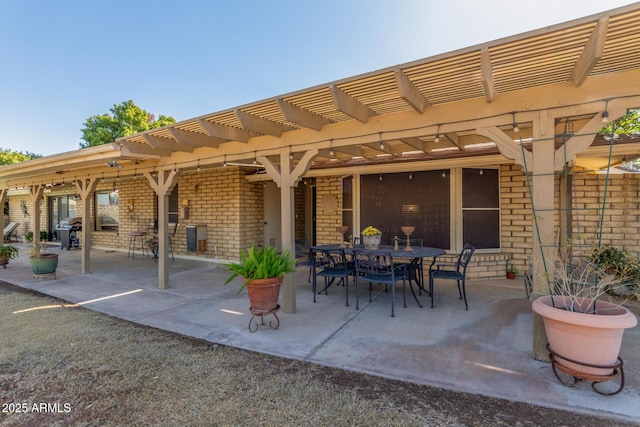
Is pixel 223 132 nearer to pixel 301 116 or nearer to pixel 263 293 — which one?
pixel 301 116

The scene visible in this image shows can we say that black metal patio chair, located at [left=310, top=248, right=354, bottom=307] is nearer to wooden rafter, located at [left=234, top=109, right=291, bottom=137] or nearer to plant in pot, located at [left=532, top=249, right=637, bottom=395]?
wooden rafter, located at [left=234, top=109, right=291, bottom=137]

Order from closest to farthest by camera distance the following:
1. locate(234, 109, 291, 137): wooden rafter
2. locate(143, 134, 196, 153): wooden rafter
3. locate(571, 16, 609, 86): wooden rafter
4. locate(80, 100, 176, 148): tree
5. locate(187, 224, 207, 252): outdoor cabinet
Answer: locate(571, 16, 609, 86): wooden rafter
locate(234, 109, 291, 137): wooden rafter
locate(143, 134, 196, 153): wooden rafter
locate(187, 224, 207, 252): outdoor cabinet
locate(80, 100, 176, 148): tree

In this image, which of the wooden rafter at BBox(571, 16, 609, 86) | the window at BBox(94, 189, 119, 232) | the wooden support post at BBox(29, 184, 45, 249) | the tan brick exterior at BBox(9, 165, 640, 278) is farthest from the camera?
the window at BBox(94, 189, 119, 232)

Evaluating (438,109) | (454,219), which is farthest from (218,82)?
(438,109)

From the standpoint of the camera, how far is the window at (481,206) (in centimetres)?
586

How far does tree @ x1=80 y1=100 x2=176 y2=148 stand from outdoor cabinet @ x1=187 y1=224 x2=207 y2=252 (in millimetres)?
17740

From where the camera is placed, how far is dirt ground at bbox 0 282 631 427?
2002mm


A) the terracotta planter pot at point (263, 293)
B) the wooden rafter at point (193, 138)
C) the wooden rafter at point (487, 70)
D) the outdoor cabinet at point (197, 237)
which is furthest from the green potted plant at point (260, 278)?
the outdoor cabinet at point (197, 237)

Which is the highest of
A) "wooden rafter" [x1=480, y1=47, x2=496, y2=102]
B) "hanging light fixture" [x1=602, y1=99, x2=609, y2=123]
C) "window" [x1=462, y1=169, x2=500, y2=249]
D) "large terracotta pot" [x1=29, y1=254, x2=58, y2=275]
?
"wooden rafter" [x1=480, y1=47, x2=496, y2=102]

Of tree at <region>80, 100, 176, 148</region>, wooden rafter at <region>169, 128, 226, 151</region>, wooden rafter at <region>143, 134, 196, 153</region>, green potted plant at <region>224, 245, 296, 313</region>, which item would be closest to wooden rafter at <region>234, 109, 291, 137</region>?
wooden rafter at <region>169, 128, 226, 151</region>

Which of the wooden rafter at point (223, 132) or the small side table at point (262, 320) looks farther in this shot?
the wooden rafter at point (223, 132)

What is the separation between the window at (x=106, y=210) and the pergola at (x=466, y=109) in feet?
21.4

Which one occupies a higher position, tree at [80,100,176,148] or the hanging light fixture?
tree at [80,100,176,148]

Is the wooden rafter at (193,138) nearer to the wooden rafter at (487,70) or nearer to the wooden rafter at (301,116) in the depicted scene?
the wooden rafter at (301,116)
